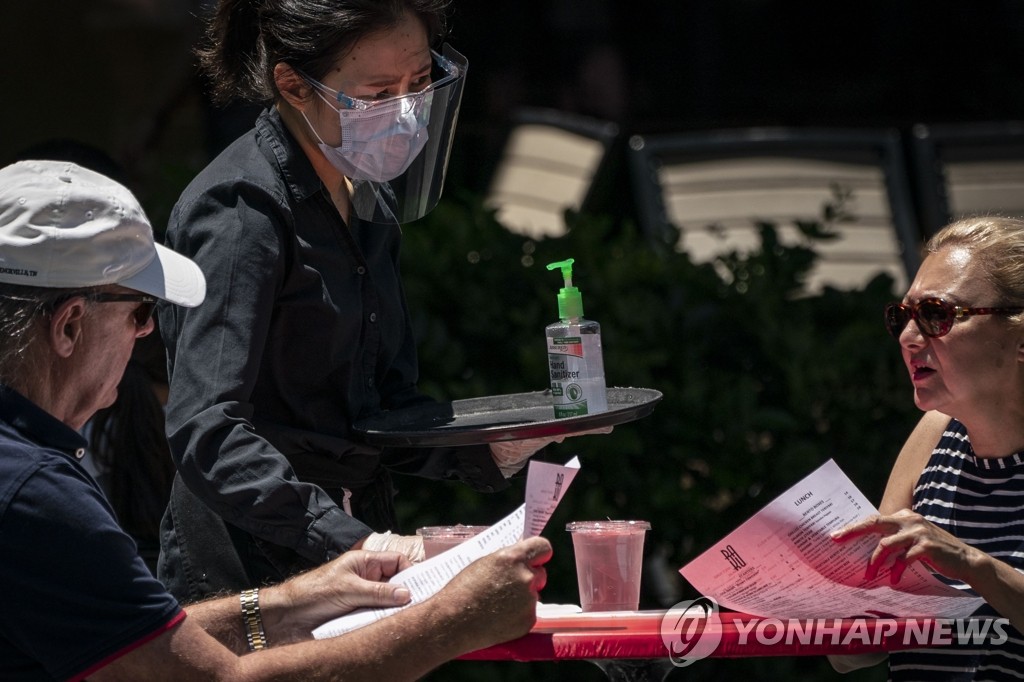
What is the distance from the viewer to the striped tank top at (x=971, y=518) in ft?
9.05

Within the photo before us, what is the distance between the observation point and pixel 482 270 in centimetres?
467

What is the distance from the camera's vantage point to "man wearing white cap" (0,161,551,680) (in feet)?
6.93

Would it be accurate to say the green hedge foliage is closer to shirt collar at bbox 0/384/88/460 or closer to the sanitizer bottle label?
the sanitizer bottle label

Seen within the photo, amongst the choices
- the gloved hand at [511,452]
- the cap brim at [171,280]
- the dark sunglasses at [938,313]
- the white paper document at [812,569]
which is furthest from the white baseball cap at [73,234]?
the dark sunglasses at [938,313]

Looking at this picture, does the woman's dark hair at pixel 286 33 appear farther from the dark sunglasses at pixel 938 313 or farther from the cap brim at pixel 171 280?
the dark sunglasses at pixel 938 313

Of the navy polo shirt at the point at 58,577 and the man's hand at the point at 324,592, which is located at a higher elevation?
the navy polo shirt at the point at 58,577

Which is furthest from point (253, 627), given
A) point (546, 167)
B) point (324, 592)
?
point (546, 167)

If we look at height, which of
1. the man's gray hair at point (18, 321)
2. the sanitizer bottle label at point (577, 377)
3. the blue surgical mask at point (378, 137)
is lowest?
the sanitizer bottle label at point (577, 377)

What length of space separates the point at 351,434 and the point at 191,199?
1.85 ft

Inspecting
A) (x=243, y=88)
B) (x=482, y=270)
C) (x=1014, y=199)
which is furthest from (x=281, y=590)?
(x=1014, y=199)

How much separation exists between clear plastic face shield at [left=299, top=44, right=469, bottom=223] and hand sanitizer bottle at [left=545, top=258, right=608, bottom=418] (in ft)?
1.35

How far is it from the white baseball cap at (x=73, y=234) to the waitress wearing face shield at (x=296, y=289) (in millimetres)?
265

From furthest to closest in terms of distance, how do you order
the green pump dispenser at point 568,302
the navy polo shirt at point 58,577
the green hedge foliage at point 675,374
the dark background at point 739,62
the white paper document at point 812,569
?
1. the dark background at point 739,62
2. the green hedge foliage at point 675,374
3. the green pump dispenser at point 568,302
4. the white paper document at point 812,569
5. the navy polo shirt at point 58,577

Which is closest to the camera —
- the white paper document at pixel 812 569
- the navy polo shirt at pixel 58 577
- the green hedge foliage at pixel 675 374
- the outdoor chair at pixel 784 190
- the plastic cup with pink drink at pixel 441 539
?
the navy polo shirt at pixel 58 577
